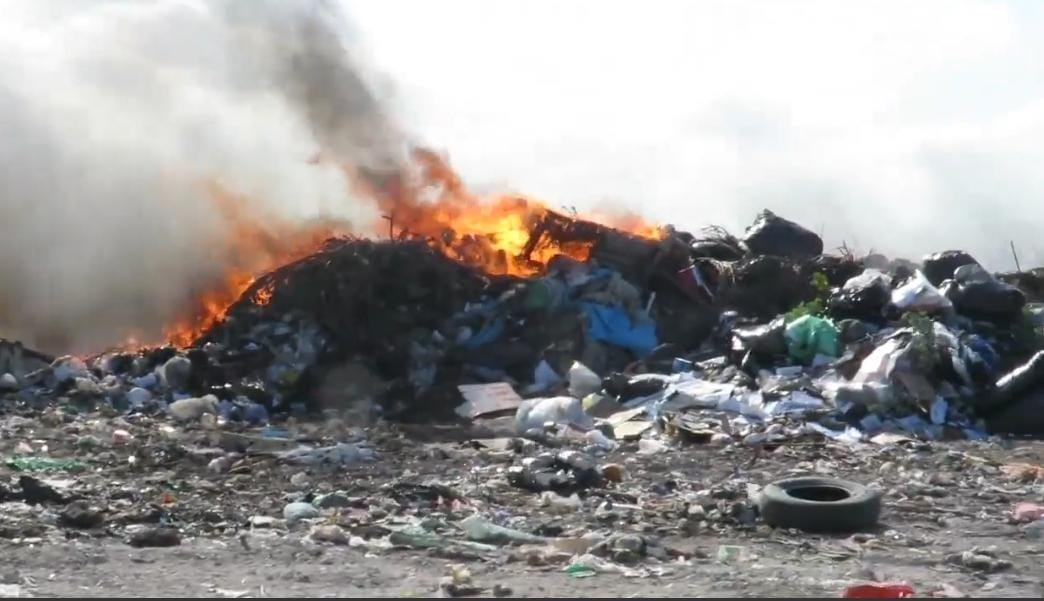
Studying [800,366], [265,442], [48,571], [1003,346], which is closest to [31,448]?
[265,442]

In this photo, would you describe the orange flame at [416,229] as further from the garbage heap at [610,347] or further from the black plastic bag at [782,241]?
the black plastic bag at [782,241]

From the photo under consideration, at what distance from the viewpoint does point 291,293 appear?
36.7ft

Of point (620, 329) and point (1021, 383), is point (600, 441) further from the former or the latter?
point (1021, 383)

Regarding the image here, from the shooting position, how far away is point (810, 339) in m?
10.2

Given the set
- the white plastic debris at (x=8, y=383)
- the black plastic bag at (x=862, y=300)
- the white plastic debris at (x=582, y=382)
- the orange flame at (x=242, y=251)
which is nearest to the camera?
the white plastic debris at (x=8, y=383)

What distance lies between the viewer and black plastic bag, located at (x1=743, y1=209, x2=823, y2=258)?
12867 millimetres

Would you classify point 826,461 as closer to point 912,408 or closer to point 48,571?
point 912,408

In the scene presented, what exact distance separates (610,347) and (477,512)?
5.37 meters

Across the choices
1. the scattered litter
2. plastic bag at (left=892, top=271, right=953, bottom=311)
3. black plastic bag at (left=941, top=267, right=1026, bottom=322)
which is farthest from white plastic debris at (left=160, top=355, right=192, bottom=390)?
black plastic bag at (left=941, top=267, right=1026, bottom=322)

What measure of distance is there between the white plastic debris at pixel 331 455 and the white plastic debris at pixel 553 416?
1521 millimetres

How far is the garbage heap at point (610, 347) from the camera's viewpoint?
9320 mm

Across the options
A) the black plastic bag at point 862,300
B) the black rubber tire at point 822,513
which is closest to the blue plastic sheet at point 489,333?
the black plastic bag at point 862,300

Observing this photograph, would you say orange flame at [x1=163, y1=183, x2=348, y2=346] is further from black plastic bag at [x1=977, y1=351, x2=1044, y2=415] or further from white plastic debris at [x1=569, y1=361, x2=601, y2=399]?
A: black plastic bag at [x1=977, y1=351, x2=1044, y2=415]

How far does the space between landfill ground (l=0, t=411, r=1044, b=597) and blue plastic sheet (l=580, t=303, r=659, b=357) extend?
10.1 ft
